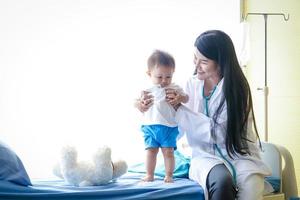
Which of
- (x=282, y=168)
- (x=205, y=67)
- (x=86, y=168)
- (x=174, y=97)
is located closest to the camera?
(x=86, y=168)

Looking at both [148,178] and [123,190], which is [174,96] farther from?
[123,190]

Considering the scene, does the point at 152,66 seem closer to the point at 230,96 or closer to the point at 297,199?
the point at 230,96

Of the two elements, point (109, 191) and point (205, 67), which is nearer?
point (109, 191)

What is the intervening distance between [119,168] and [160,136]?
22cm

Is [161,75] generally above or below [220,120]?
above

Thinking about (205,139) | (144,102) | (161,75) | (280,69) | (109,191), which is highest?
(280,69)

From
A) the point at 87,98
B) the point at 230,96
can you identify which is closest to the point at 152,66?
the point at 230,96

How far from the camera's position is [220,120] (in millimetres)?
1698

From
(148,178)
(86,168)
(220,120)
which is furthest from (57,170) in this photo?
(220,120)

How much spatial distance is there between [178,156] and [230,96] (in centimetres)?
43

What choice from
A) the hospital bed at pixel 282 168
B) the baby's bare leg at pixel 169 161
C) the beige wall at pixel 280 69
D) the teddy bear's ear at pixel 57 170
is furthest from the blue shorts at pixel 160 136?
the beige wall at pixel 280 69

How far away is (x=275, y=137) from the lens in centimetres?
264

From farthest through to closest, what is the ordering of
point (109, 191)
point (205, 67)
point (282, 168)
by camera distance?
point (282, 168) < point (205, 67) < point (109, 191)

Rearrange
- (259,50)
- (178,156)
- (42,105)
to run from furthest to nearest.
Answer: (259,50), (42,105), (178,156)
